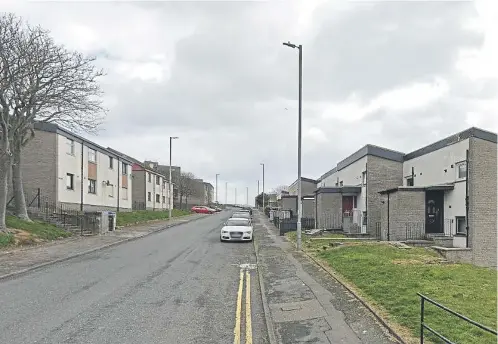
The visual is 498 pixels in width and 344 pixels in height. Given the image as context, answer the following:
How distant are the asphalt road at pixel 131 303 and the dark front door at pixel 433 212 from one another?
400 inches

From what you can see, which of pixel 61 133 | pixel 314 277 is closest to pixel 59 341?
pixel 314 277

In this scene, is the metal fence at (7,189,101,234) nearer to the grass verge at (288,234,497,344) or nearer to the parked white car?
the parked white car

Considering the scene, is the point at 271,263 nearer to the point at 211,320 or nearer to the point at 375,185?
the point at 211,320

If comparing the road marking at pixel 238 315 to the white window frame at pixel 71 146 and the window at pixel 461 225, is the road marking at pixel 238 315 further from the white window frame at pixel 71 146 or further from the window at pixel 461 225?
the white window frame at pixel 71 146

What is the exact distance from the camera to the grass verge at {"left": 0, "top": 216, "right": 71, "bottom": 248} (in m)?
21.5

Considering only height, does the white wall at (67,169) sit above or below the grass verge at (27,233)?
above

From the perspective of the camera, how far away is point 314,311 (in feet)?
30.5

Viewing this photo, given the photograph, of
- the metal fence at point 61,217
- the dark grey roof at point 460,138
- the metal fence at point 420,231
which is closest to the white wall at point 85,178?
the metal fence at point 61,217

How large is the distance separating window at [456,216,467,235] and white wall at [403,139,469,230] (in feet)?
0.60

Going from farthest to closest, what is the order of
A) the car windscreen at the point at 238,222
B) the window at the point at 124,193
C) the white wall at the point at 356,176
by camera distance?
the window at the point at 124,193
the white wall at the point at 356,176
the car windscreen at the point at 238,222

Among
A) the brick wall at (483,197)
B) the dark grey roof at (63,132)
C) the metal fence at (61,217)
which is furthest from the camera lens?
the dark grey roof at (63,132)

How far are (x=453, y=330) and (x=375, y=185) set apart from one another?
22301 mm

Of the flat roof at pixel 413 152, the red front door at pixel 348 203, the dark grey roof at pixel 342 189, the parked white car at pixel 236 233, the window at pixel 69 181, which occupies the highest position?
the flat roof at pixel 413 152

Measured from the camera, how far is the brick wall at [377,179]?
28.7 meters
